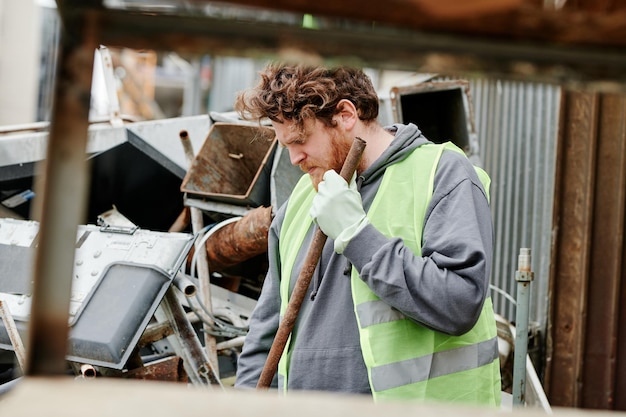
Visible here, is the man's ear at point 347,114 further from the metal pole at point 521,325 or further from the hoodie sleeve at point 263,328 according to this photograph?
the metal pole at point 521,325

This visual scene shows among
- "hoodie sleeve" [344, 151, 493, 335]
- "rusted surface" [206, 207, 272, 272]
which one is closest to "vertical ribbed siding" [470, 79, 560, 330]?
"rusted surface" [206, 207, 272, 272]

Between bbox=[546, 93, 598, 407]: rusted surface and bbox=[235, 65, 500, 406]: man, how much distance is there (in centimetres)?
251

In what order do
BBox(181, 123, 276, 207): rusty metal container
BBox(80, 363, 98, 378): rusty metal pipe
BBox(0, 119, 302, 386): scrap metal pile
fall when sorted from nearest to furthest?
BBox(80, 363, 98, 378): rusty metal pipe
BBox(0, 119, 302, 386): scrap metal pile
BBox(181, 123, 276, 207): rusty metal container

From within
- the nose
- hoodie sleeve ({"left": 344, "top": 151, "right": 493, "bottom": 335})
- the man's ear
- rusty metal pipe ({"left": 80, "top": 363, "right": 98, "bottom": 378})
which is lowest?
rusty metal pipe ({"left": 80, "top": 363, "right": 98, "bottom": 378})

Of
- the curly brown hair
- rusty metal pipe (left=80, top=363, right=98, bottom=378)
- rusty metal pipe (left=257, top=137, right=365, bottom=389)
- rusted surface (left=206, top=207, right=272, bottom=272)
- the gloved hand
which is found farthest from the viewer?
rusted surface (left=206, top=207, right=272, bottom=272)

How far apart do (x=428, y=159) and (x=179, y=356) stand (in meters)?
1.70

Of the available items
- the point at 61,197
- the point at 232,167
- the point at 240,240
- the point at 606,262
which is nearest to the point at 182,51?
the point at 61,197

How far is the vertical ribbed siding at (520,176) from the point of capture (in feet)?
17.2

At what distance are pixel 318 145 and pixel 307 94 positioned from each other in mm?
184

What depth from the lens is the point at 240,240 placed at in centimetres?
403

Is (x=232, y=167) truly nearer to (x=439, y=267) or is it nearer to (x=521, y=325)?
(x=521, y=325)

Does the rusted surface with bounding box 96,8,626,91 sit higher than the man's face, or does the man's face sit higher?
the rusted surface with bounding box 96,8,626,91

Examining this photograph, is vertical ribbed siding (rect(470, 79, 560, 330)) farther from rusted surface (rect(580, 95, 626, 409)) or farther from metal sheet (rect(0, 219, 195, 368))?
metal sheet (rect(0, 219, 195, 368))

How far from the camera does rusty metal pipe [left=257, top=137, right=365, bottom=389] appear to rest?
2.56m
